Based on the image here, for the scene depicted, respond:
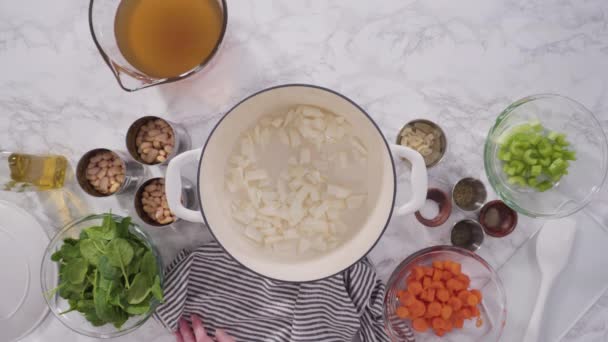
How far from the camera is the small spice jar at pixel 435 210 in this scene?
1195 millimetres

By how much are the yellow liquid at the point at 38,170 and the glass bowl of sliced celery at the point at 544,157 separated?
3.62ft

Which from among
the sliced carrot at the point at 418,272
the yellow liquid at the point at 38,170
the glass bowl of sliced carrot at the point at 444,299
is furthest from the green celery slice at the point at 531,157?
the yellow liquid at the point at 38,170

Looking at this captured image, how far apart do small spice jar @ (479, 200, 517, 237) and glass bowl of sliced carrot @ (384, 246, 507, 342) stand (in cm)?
9

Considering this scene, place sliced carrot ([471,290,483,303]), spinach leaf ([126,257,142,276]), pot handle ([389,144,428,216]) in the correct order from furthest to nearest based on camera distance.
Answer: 1. sliced carrot ([471,290,483,303])
2. spinach leaf ([126,257,142,276])
3. pot handle ([389,144,428,216])

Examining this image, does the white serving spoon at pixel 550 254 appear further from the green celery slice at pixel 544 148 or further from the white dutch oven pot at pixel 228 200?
the white dutch oven pot at pixel 228 200

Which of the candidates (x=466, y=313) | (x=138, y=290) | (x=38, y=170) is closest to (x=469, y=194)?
(x=466, y=313)

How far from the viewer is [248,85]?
4.09 ft

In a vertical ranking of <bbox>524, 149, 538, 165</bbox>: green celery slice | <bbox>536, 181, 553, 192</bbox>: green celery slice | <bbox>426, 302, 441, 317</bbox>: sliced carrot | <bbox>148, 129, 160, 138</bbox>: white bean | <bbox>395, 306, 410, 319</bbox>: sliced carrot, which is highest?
<bbox>148, 129, 160, 138</bbox>: white bean

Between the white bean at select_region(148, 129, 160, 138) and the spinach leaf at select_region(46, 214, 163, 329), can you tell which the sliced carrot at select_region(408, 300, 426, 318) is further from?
the white bean at select_region(148, 129, 160, 138)

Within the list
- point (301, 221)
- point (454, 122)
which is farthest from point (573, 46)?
point (301, 221)

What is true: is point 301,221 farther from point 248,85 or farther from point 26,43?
point 26,43

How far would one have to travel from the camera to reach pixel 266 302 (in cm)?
123

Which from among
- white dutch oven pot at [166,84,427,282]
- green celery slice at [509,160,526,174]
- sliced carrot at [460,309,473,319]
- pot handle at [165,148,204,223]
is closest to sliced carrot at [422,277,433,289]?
sliced carrot at [460,309,473,319]

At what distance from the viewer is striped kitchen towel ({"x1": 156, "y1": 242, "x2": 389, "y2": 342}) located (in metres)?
1.20
